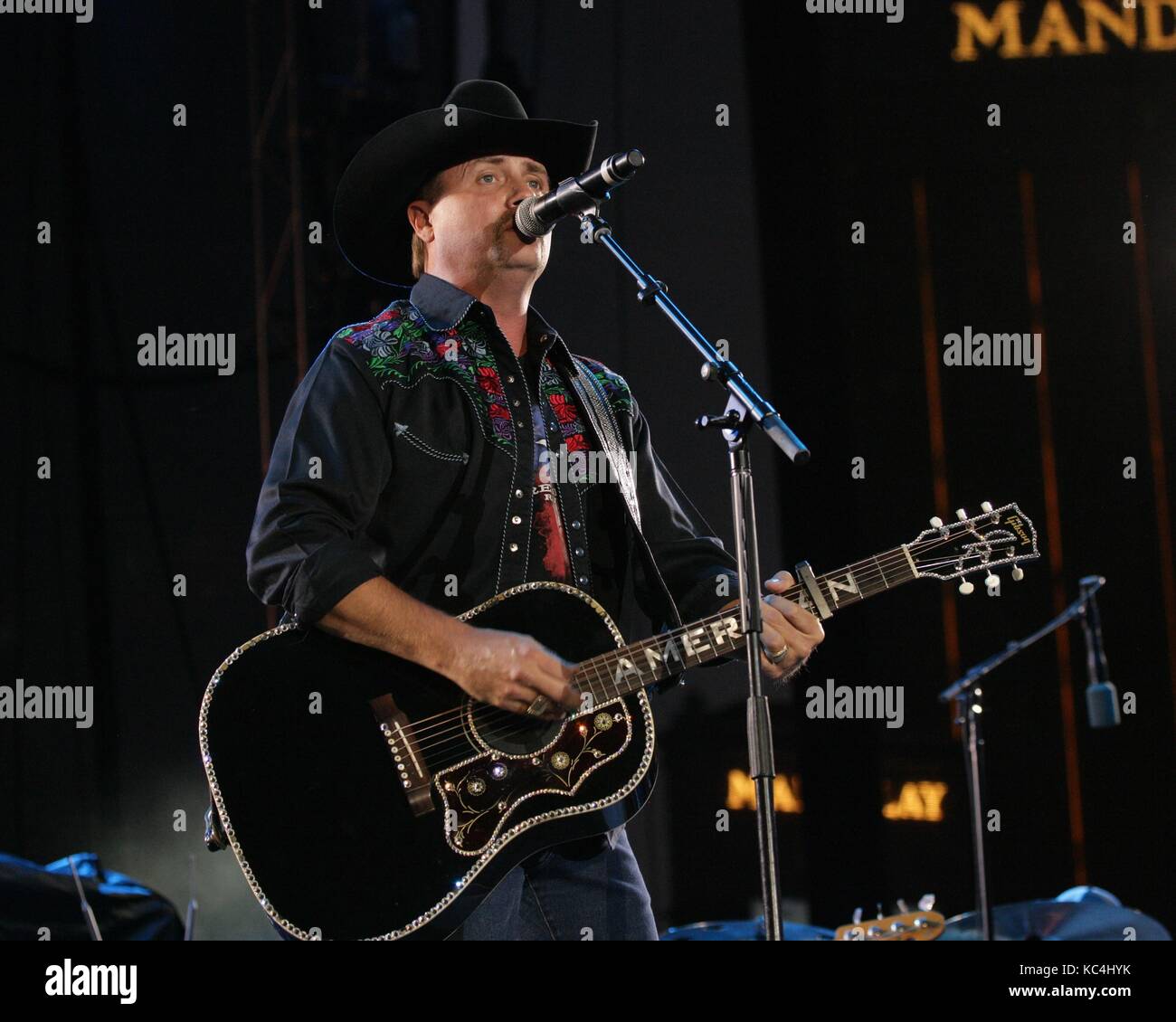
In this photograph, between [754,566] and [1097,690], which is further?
[1097,690]

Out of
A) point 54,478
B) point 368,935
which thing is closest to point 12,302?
point 54,478

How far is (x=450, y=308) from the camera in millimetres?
2820

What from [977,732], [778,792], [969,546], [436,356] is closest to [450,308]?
[436,356]

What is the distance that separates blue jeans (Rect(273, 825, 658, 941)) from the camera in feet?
7.73

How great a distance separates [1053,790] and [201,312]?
12.8ft

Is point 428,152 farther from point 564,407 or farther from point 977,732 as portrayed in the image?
point 977,732

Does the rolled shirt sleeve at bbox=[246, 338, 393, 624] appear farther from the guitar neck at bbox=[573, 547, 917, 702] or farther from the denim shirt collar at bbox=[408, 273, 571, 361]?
the guitar neck at bbox=[573, 547, 917, 702]

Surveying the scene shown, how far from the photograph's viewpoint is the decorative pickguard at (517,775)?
2.32 m

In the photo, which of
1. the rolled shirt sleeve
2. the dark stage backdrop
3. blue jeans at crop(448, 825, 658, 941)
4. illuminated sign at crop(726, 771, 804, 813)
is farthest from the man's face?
illuminated sign at crop(726, 771, 804, 813)

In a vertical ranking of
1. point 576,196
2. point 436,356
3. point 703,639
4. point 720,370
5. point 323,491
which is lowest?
point 703,639

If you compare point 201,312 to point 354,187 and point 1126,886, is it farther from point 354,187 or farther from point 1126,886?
point 1126,886

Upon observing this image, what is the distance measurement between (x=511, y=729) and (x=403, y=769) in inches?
8.4

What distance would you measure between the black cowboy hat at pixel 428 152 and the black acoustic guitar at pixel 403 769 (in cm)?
112

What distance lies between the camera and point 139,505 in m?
4.67
